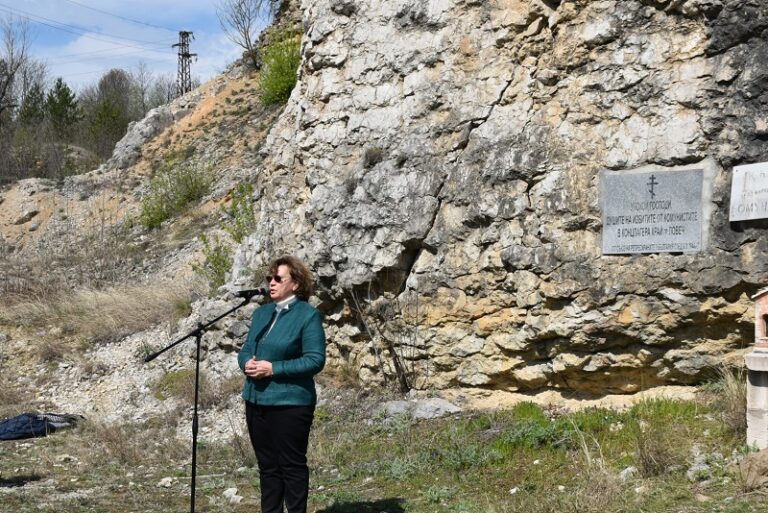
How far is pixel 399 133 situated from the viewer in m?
9.66

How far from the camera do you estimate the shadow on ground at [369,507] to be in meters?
6.37

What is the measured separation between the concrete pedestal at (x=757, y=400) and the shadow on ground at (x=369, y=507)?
2.54 meters

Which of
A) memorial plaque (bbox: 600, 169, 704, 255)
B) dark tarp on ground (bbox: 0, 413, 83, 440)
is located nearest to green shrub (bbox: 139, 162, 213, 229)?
dark tarp on ground (bbox: 0, 413, 83, 440)

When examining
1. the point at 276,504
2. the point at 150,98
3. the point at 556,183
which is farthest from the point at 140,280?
the point at 150,98

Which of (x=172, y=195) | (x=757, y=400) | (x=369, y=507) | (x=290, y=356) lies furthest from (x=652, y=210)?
(x=172, y=195)

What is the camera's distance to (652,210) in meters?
7.70

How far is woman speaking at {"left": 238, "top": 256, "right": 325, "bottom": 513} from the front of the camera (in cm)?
530

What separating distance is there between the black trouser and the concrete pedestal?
124 inches

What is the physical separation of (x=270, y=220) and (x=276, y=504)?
21.1ft

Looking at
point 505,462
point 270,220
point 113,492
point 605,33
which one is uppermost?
point 605,33

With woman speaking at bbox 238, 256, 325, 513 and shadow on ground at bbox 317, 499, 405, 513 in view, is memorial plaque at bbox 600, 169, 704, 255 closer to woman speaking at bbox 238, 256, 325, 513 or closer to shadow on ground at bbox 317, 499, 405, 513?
shadow on ground at bbox 317, 499, 405, 513

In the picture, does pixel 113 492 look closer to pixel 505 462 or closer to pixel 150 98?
pixel 505 462

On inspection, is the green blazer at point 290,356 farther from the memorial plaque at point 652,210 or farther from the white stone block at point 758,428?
the memorial plaque at point 652,210

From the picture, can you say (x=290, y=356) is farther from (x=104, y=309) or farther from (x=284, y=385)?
(x=104, y=309)
